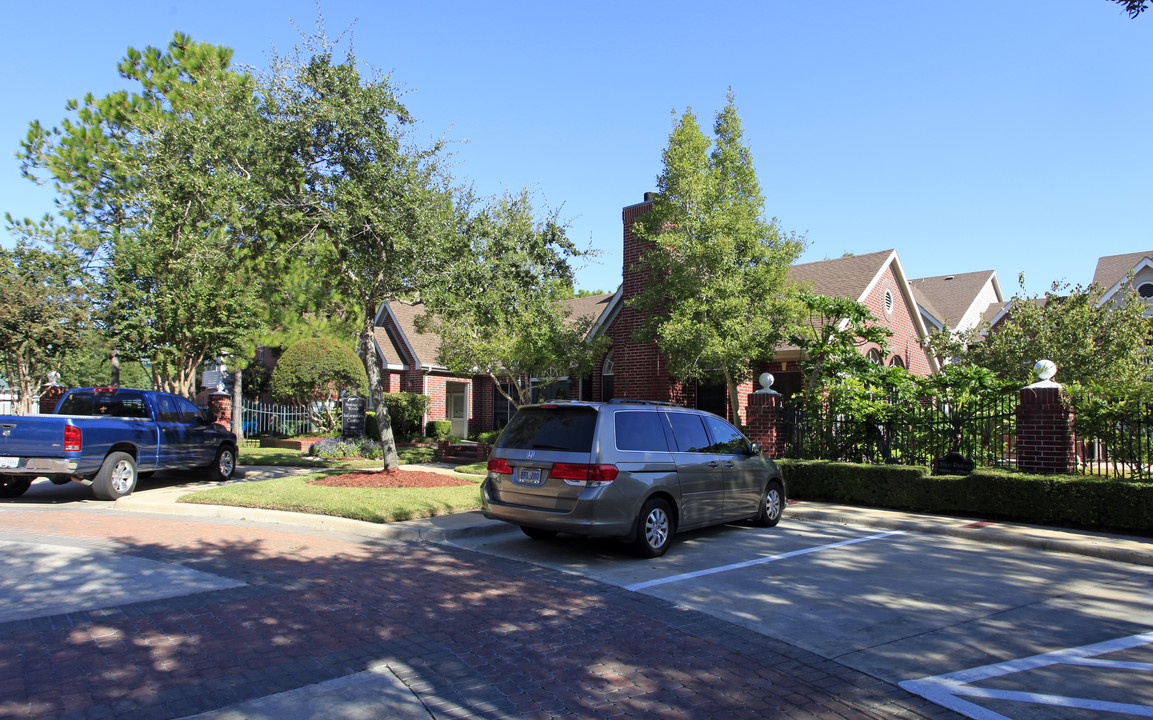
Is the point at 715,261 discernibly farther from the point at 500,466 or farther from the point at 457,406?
the point at 457,406

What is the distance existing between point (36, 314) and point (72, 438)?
976 centimetres

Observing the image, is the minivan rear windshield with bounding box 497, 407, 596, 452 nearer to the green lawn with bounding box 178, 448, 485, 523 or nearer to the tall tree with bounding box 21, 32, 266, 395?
the green lawn with bounding box 178, 448, 485, 523

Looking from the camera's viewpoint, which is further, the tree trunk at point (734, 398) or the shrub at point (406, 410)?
the shrub at point (406, 410)

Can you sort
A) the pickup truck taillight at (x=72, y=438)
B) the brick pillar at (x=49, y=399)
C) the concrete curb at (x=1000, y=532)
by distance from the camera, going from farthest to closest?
the brick pillar at (x=49, y=399), the pickup truck taillight at (x=72, y=438), the concrete curb at (x=1000, y=532)

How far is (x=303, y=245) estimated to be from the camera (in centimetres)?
1179

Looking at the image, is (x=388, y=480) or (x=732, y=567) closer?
(x=732, y=567)

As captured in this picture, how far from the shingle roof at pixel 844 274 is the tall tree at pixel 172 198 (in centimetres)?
1389

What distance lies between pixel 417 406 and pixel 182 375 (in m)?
8.30

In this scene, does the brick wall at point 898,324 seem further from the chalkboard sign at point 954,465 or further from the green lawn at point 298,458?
the green lawn at point 298,458

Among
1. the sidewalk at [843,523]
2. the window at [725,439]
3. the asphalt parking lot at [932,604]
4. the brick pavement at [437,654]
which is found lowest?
the brick pavement at [437,654]

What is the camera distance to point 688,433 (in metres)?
8.61

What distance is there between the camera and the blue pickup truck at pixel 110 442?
1067 cm

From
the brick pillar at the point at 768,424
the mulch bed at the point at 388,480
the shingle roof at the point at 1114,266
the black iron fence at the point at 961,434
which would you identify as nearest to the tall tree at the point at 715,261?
the brick pillar at the point at 768,424

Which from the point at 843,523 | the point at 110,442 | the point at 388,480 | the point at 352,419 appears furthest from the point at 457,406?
the point at 843,523
